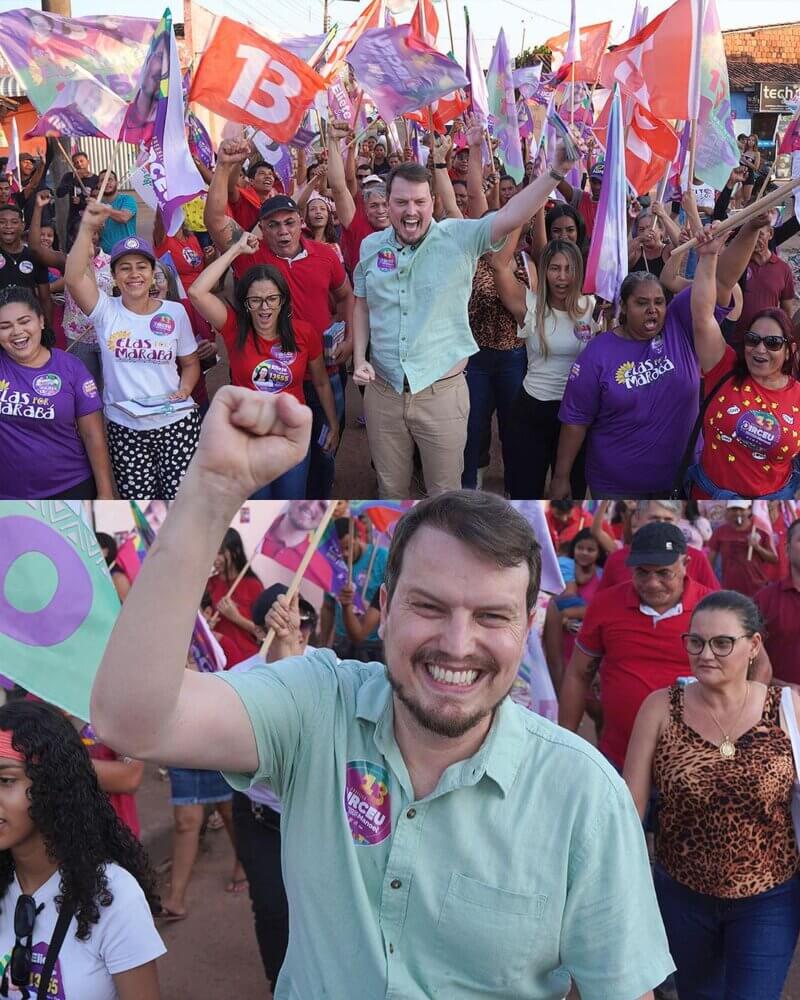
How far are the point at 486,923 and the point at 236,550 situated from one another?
9.11ft

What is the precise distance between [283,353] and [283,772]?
3719 mm

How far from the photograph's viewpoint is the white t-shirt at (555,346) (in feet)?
16.8

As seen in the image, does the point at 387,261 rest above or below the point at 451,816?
above

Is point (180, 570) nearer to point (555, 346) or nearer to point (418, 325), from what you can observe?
point (418, 325)

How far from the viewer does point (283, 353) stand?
5.08m

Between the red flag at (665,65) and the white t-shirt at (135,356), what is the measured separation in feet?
9.84

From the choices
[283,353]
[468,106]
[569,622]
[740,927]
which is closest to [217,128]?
[468,106]

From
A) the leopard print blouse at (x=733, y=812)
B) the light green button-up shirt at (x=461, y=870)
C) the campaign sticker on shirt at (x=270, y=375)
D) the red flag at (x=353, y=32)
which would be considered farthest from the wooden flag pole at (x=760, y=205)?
the red flag at (x=353, y=32)

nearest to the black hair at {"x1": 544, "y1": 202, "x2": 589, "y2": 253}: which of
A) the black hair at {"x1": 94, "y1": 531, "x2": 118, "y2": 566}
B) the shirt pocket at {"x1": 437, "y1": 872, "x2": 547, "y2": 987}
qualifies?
the black hair at {"x1": 94, "y1": 531, "x2": 118, "y2": 566}

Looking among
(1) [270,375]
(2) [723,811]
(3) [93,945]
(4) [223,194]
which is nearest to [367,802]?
(3) [93,945]

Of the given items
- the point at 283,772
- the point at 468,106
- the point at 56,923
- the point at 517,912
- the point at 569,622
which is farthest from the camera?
the point at 468,106

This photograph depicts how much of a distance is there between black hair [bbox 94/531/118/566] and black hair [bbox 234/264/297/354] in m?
1.50

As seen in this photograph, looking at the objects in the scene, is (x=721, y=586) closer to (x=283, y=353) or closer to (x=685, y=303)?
(x=685, y=303)

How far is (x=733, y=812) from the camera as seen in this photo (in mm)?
2709
